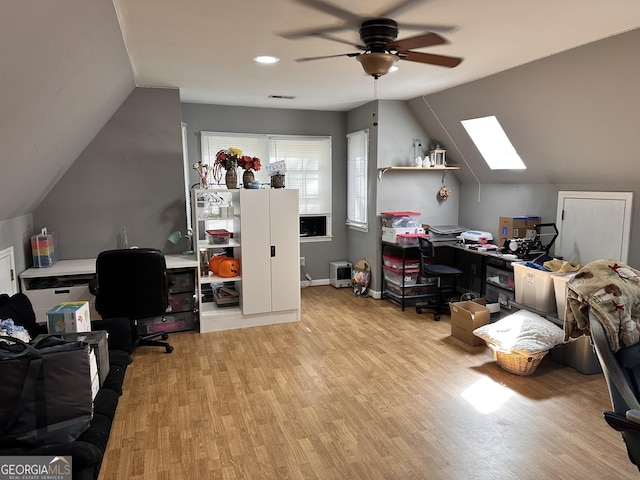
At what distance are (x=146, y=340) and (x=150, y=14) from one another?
2768mm

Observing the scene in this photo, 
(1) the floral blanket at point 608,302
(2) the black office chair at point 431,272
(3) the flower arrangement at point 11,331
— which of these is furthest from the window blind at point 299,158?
(1) the floral blanket at point 608,302

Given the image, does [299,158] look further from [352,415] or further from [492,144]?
[352,415]

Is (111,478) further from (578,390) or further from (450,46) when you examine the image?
(450,46)

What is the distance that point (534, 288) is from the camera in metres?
3.87

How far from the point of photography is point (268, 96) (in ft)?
16.3

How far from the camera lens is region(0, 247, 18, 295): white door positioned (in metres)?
3.26

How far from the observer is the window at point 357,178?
18.6 feet

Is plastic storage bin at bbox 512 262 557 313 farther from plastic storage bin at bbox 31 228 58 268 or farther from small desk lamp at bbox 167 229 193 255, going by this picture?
plastic storage bin at bbox 31 228 58 268

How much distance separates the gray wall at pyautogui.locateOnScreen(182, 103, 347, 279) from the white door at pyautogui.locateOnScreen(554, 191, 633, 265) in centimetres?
289

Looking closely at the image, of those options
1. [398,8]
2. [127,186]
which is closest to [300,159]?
[127,186]

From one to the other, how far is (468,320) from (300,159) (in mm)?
3174

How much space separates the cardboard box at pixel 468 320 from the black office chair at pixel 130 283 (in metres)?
2.72

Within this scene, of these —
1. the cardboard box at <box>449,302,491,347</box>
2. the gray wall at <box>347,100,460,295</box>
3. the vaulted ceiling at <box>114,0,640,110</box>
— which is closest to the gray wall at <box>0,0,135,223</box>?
the vaulted ceiling at <box>114,0,640,110</box>

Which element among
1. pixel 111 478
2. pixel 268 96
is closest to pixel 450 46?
pixel 268 96
